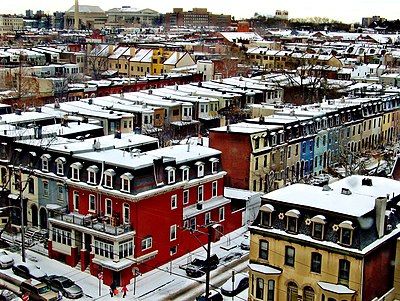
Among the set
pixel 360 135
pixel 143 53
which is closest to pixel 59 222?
pixel 360 135

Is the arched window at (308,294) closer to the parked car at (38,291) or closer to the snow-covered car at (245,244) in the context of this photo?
the snow-covered car at (245,244)

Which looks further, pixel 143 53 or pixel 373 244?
pixel 143 53

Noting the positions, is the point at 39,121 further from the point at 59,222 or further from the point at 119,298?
the point at 119,298

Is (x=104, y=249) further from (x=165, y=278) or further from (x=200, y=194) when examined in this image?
(x=200, y=194)

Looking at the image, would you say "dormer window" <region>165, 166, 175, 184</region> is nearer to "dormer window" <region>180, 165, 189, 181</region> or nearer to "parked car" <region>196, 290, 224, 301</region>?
"dormer window" <region>180, 165, 189, 181</region>

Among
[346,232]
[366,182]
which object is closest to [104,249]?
[346,232]

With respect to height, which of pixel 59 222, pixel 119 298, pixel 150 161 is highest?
pixel 150 161
